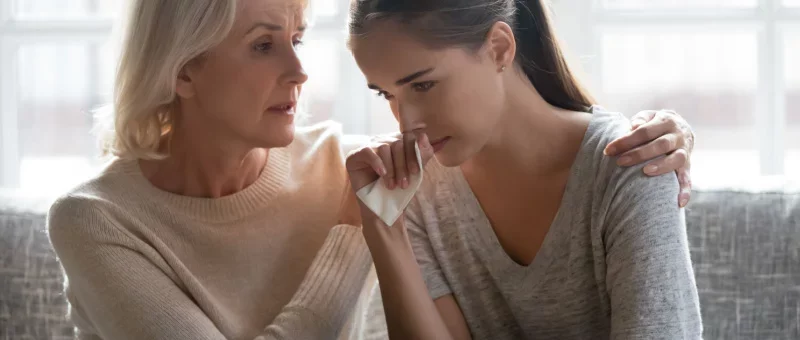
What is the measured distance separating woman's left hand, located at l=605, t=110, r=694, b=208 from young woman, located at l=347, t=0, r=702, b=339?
0.07 ft

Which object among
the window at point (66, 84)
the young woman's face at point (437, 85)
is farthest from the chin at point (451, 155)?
the window at point (66, 84)

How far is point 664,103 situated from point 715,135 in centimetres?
19

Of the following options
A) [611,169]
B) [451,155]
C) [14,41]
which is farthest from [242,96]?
[14,41]

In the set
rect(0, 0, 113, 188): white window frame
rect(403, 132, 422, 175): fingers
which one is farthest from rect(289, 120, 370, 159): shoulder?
rect(0, 0, 113, 188): white window frame

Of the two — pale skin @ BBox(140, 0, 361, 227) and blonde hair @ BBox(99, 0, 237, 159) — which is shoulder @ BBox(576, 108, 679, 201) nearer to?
pale skin @ BBox(140, 0, 361, 227)

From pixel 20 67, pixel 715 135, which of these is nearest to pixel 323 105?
pixel 20 67

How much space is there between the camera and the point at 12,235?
210 centimetres

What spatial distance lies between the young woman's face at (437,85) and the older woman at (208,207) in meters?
0.26

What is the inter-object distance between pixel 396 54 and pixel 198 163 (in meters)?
0.57

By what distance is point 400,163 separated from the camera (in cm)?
159

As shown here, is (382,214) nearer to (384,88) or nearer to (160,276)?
(384,88)

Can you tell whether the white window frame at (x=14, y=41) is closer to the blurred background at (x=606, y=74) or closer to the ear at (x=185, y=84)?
the blurred background at (x=606, y=74)

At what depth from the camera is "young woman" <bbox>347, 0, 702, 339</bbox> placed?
1.47m

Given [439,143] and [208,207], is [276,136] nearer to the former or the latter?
[208,207]
